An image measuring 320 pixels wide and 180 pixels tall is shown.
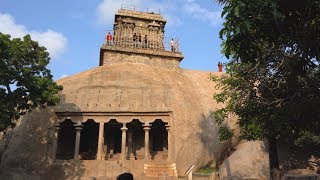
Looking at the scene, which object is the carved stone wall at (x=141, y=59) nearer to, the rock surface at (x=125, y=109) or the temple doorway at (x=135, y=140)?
the rock surface at (x=125, y=109)

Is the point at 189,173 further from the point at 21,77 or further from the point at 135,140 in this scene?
the point at 21,77

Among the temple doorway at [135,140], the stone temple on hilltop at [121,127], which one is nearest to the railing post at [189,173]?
the stone temple on hilltop at [121,127]

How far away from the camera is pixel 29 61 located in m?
20.5

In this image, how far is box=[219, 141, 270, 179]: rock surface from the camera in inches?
1001

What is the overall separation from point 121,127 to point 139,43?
33.1 feet

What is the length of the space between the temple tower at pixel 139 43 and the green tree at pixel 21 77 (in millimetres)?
12189

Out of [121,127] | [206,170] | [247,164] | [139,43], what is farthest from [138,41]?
[247,164]

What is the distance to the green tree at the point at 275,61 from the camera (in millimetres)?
7473

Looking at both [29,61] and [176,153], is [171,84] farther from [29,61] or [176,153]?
[29,61]

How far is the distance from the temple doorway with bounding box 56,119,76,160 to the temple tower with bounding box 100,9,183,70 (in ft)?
23.9

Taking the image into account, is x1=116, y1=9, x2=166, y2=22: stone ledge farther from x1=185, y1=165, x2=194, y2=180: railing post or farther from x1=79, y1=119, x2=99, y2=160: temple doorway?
x1=185, y1=165, x2=194, y2=180: railing post

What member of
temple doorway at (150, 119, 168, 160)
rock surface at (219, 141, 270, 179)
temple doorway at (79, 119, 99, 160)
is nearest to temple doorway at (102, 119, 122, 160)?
temple doorway at (79, 119, 99, 160)

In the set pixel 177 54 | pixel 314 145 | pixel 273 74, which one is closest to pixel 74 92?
pixel 177 54

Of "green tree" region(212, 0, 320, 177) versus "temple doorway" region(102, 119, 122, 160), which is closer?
"green tree" region(212, 0, 320, 177)
